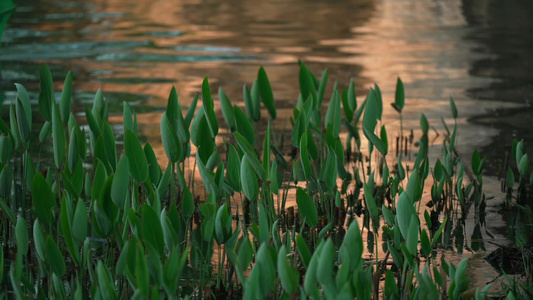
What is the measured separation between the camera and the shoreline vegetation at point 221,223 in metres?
1.99

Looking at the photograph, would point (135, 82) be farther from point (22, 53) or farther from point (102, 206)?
point (102, 206)

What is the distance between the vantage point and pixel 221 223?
224cm

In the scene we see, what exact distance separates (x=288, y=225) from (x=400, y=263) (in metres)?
0.94

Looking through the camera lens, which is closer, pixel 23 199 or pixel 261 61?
pixel 23 199

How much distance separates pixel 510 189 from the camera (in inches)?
137

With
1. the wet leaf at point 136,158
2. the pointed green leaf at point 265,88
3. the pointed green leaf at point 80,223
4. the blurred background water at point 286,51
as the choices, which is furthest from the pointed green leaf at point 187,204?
the blurred background water at point 286,51

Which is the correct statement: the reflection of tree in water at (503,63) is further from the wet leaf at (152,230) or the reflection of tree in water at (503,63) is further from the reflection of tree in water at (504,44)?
the wet leaf at (152,230)

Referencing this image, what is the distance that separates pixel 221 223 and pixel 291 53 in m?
5.44

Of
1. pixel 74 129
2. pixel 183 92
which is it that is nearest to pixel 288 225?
pixel 74 129

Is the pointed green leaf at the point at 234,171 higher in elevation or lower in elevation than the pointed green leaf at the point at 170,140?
lower

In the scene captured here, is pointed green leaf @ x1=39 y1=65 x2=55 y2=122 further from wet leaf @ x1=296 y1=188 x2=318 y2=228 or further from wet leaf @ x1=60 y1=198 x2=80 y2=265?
wet leaf @ x1=296 y1=188 x2=318 y2=228

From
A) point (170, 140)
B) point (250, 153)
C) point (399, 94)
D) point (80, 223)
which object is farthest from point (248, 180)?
point (399, 94)

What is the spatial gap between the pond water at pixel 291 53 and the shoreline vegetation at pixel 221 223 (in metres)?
0.38

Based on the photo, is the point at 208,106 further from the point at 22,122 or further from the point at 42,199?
the point at 42,199
